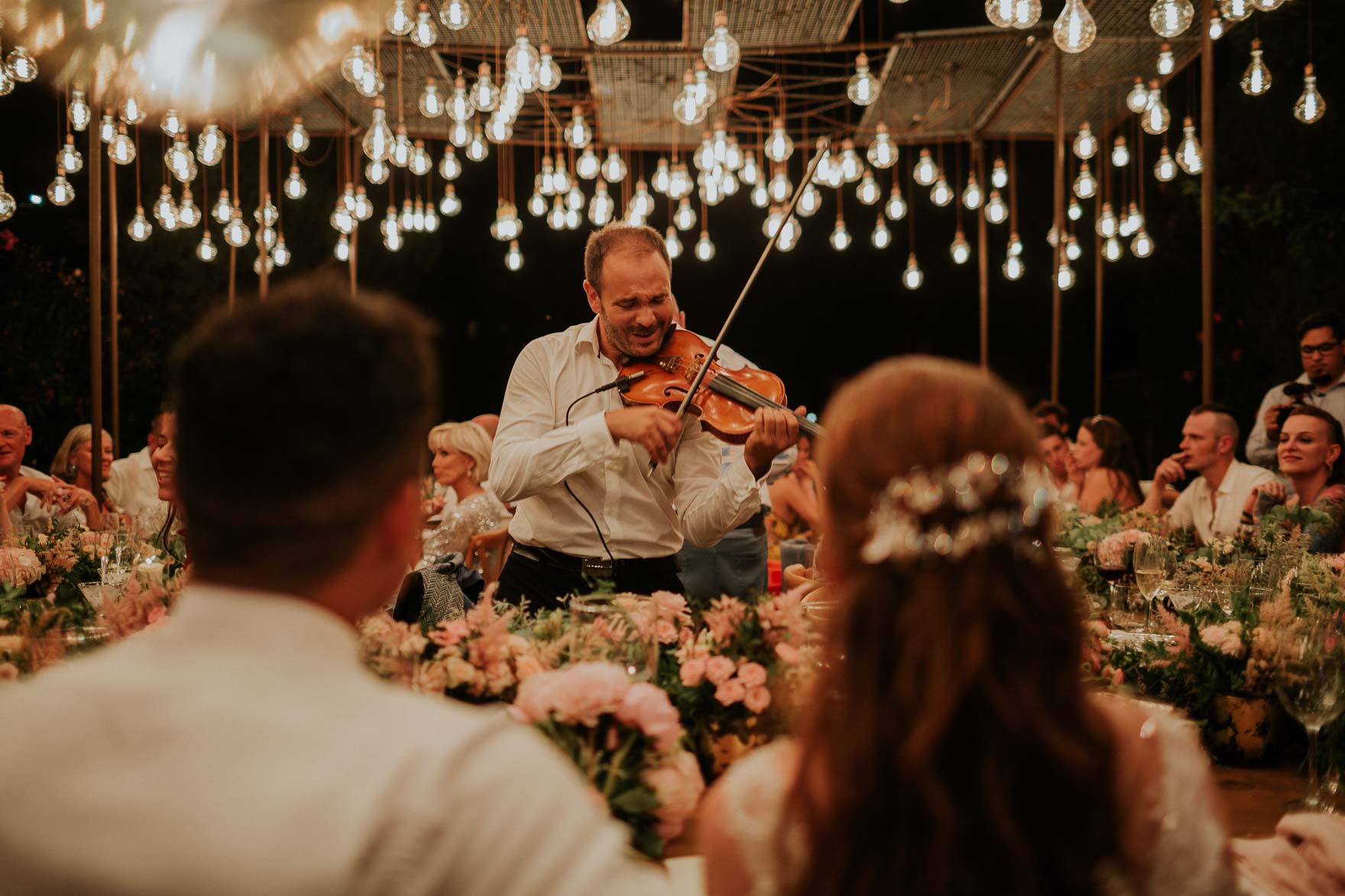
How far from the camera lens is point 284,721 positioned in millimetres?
718

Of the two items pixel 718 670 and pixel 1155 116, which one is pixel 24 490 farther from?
pixel 1155 116

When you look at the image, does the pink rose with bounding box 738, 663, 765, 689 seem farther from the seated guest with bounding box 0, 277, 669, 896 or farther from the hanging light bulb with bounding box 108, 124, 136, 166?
the hanging light bulb with bounding box 108, 124, 136, 166

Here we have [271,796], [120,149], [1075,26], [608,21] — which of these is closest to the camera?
[271,796]

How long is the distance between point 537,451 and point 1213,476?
3.25 m

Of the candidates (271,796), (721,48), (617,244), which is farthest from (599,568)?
(721,48)

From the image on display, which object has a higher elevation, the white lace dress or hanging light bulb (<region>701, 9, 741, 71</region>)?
hanging light bulb (<region>701, 9, 741, 71</region>)

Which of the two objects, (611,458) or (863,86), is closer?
(611,458)

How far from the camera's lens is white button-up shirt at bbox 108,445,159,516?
628cm

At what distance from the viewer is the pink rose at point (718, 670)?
1.67 metres

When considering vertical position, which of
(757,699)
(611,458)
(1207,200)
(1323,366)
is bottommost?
(757,699)

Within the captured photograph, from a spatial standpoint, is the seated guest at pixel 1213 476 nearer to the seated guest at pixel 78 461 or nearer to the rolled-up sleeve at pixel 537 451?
the rolled-up sleeve at pixel 537 451

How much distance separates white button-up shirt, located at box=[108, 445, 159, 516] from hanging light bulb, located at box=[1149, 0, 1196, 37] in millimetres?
5450

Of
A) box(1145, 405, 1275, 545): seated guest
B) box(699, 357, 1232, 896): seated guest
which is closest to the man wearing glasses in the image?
box(1145, 405, 1275, 545): seated guest

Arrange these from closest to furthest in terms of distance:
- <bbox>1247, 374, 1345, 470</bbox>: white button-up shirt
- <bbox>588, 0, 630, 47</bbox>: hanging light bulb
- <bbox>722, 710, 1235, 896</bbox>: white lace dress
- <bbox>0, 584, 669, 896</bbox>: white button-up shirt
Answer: <bbox>0, 584, 669, 896</bbox>: white button-up shirt < <bbox>722, 710, 1235, 896</bbox>: white lace dress < <bbox>588, 0, 630, 47</bbox>: hanging light bulb < <bbox>1247, 374, 1345, 470</bbox>: white button-up shirt
